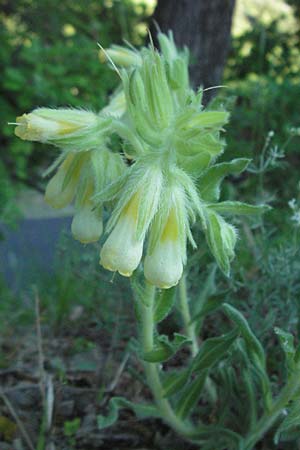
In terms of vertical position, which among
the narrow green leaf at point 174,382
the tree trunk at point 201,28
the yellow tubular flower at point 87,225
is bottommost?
the narrow green leaf at point 174,382

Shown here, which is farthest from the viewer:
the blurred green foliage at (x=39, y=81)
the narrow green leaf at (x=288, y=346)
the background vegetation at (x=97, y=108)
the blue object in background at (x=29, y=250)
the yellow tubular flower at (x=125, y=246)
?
the blurred green foliage at (x=39, y=81)

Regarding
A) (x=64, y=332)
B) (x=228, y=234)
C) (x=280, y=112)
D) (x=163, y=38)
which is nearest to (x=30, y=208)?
(x=280, y=112)

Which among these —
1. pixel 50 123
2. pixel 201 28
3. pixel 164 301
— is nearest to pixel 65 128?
pixel 50 123

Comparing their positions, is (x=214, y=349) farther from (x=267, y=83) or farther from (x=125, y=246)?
(x=267, y=83)

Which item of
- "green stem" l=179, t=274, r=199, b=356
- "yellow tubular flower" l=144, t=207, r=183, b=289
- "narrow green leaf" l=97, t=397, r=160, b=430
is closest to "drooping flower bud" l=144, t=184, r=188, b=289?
"yellow tubular flower" l=144, t=207, r=183, b=289

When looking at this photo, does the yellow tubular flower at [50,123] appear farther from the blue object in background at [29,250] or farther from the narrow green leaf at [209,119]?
the blue object in background at [29,250]

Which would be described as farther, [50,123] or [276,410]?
[276,410]

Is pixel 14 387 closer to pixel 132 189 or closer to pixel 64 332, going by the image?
pixel 64 332

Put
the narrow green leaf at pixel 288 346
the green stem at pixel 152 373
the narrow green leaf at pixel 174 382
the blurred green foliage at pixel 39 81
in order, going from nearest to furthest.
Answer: the narrow green leaf at pixel 288 346, the green stem at pixel 152 373, the narrow green leaf at pixel 174 382, the blurred green foliage at pixel 39 81

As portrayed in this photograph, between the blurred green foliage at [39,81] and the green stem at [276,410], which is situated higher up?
the blurred green foliage at [39,81]

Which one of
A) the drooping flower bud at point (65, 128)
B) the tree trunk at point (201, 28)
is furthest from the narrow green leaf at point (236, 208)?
the tree trunk at point (201, 28)
